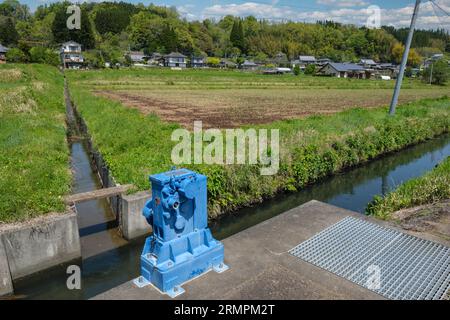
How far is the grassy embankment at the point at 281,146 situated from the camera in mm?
7918

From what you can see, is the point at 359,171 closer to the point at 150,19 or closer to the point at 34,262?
the point at 34,262

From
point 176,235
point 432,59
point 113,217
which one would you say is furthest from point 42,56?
point 432,59

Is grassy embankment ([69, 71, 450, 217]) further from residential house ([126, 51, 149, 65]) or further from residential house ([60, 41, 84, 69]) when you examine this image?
residential house ([126, 51, 149, 65])

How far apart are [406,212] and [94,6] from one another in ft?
411

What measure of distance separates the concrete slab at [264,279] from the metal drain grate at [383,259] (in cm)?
17

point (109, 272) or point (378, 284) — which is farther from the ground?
point (378, 284)

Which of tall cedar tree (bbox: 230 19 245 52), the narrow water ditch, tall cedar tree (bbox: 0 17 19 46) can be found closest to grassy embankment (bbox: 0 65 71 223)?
the narrow water ditch

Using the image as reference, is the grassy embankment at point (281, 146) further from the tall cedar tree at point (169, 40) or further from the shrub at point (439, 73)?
the tall cedar tree at point (169, 40)

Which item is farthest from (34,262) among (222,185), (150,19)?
(150,19)

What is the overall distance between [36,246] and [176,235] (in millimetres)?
2923

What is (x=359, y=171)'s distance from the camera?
11930mm

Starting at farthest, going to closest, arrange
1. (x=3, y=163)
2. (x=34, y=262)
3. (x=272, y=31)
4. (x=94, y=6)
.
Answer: (x=272, y=31) < (x=94, y=6) < (x=3, y=163) < (x=34, y=262)

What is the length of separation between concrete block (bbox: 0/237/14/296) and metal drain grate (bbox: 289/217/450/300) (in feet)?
13.0

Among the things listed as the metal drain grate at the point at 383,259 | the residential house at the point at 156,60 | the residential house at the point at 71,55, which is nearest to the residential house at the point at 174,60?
the residential house at the point at 156,60
